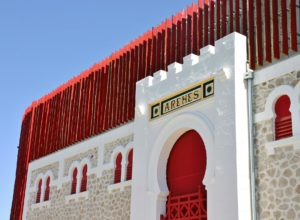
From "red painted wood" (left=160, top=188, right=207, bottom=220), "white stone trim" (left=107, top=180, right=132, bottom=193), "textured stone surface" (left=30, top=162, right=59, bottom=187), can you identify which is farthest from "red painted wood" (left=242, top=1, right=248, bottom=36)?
"textured stone surface" (left=30, top=162, right=59, bottom=187)

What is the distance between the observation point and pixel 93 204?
1248cm

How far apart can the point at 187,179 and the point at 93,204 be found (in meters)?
3.58

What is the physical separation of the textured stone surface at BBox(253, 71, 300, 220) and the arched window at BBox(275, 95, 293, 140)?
0.10 m

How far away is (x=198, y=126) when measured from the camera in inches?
380

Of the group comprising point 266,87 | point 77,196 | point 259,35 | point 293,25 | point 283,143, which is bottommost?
point 77,196

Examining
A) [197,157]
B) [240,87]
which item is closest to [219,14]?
[240,87]

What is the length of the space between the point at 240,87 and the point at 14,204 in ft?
35.8

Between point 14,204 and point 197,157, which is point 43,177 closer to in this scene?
point 14,204

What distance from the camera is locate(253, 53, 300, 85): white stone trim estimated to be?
8342 mm

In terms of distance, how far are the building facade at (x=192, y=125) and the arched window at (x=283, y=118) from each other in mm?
19

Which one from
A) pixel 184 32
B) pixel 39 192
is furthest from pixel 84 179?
pixel 184 32

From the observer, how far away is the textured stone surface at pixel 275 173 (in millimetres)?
7762

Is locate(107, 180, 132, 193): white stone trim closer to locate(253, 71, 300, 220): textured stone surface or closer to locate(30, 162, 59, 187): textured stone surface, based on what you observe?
locate(30, 162, 59, 187): textured stone surface

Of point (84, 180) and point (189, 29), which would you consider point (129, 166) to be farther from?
point (189, 29)
